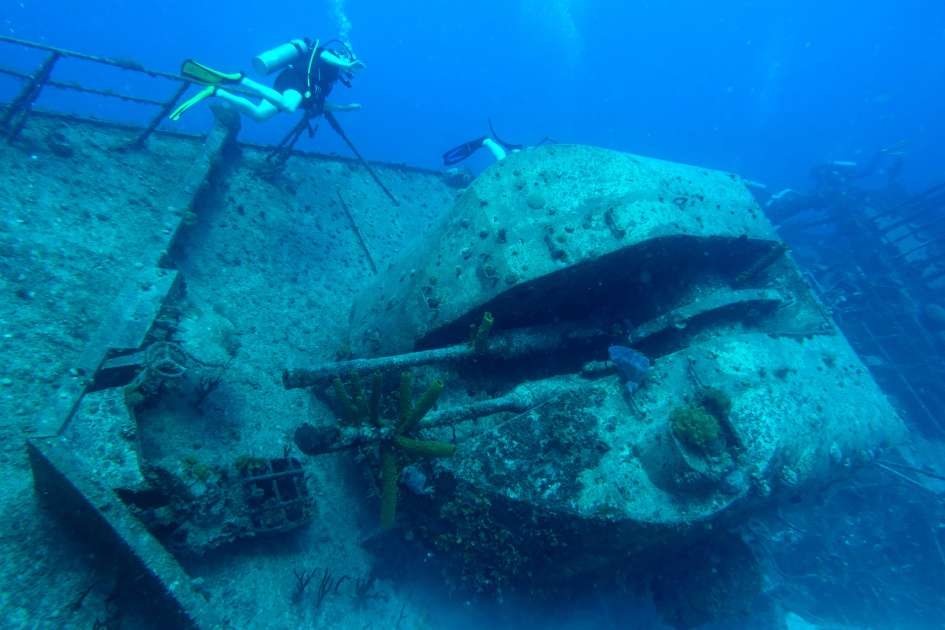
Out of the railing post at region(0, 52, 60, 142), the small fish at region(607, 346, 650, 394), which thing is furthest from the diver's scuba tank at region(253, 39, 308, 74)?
the small fish at region(607, 346, 650, 394)

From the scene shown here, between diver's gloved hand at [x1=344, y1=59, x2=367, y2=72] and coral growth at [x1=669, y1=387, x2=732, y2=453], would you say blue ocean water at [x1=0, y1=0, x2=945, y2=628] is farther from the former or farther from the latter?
diver's gloved hand at [x1=344, y1=59, x2=367, y2=72]

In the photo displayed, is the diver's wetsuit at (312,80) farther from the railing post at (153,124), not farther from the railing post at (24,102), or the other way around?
the railing post at (24,102)

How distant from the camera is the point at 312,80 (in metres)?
8.12

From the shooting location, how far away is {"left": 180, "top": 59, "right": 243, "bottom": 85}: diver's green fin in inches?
262

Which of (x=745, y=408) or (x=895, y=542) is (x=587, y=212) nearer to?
(x=745, y=408)

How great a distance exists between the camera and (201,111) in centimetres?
4862

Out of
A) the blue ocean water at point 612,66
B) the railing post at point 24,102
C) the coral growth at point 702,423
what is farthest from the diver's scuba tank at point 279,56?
the blue ocean water at point 612,66

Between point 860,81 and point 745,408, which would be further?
point 860,81

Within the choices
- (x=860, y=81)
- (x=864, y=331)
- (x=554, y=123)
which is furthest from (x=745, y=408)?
(x=860, y=81)

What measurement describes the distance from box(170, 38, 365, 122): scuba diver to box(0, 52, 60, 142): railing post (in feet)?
5.34

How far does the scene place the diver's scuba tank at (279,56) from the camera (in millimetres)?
7457

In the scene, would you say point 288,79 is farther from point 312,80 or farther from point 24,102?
point 24,102

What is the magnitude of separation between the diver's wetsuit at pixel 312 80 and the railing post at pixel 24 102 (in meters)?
3.27

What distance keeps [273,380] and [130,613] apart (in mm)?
2606
